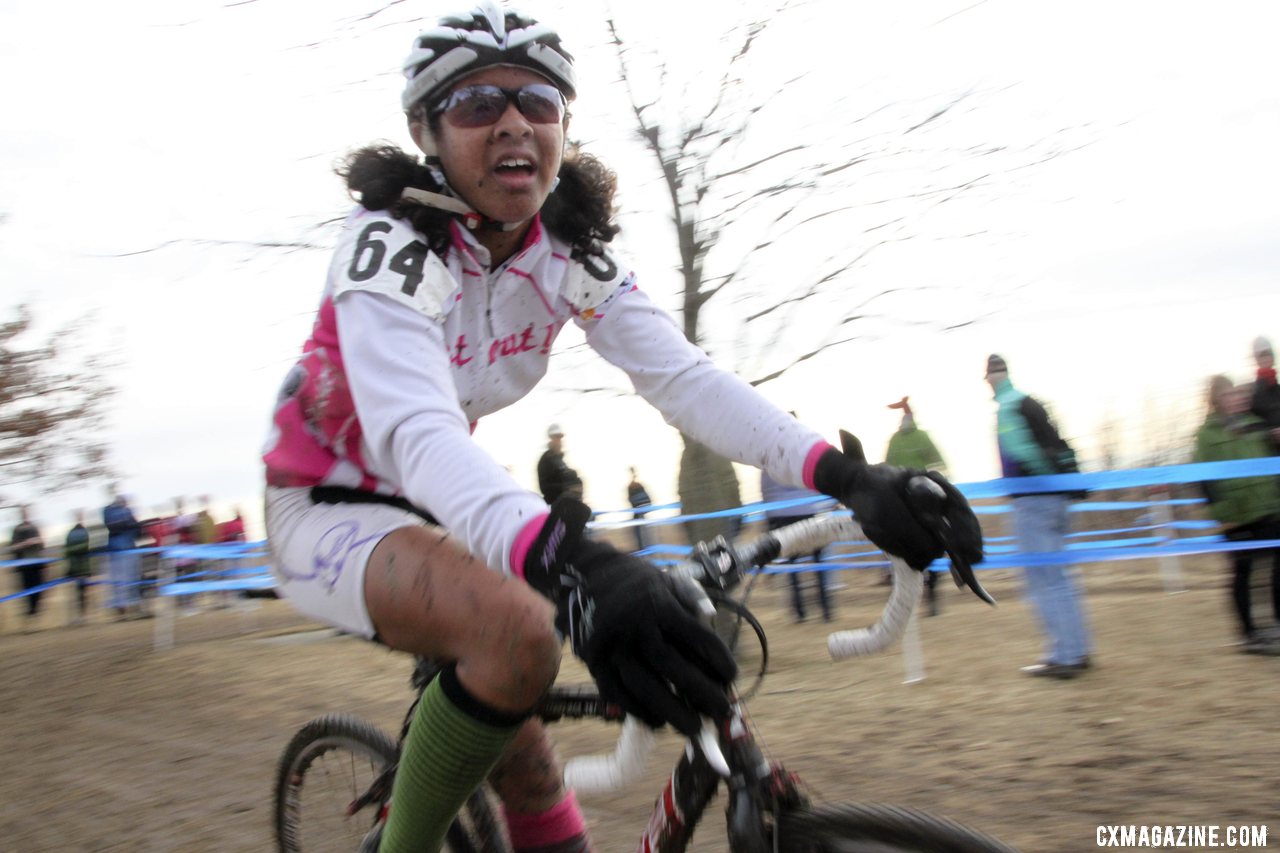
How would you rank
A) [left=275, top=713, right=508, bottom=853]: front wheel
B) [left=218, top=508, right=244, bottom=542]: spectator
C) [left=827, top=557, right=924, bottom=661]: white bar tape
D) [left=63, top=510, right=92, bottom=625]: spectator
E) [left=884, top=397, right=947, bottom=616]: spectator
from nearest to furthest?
1. [left=827, top=557, right=924, bottom=661]: white bar tape
2. [left=275, top=713, right=508, bottom=853]: front wheel
3. [left=884, top=397, right=947, bottom=616]: spectator
4. [left=63, top=510, right=92, bottom=625]: spectator
5. [left=218, top=508, right=244, bottom=542]: spectator

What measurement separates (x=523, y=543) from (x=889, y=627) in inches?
26.7

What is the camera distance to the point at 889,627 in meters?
2.13

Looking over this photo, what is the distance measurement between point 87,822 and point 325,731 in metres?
3.20

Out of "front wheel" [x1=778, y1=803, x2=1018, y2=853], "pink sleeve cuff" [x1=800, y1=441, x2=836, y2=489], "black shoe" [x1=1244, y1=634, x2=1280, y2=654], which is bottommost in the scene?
"black shoe" [x1=1244, y1=634, x2=1280, y2=654]

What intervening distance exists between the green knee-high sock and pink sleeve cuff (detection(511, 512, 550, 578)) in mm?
435

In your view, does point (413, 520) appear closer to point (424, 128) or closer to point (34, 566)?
point (424, 128)

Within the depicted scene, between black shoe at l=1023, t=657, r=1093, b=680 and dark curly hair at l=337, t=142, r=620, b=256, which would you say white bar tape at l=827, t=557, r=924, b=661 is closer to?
dark curly hair at l=337, t=142, r=620, b=256

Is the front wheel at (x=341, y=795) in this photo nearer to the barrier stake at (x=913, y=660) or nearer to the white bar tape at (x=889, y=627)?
the white bar tape at (x=889, y=627)

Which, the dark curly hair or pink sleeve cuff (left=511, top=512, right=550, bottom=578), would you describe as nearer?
pink sleeve cuff (left=511, top=512, right=550, bottom=578)

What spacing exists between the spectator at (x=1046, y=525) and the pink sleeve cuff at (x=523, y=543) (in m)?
5.24

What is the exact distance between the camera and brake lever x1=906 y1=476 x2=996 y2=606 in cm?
211

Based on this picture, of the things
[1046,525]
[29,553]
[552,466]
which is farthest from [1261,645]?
[29,553]

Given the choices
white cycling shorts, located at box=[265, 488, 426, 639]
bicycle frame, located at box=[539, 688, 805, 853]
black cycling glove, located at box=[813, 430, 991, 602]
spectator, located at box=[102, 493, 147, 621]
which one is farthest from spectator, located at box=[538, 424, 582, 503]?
spectator, located at box=[102, 493, 147, 621]

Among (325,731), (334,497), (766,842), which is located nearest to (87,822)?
(325,731)
